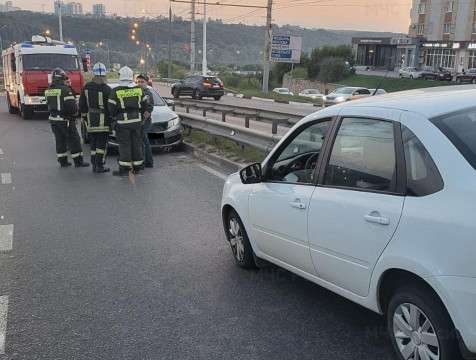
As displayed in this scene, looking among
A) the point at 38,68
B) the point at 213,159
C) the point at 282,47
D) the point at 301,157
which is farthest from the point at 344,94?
the point at 301,157

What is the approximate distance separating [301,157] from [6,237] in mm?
3676

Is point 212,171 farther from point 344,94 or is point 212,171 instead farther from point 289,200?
point 344,94

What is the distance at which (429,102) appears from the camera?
3.15m

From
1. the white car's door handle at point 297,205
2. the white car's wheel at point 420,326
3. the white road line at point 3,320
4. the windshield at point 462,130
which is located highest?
the windshield at point 462,130

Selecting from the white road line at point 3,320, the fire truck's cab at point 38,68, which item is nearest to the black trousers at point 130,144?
the white road line at point 3,320

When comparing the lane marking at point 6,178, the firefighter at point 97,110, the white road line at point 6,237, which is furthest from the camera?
the firefighter at point 97,110

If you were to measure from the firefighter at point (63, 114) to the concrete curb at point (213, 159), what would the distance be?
2453mm

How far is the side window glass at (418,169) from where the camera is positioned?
2.77 meters

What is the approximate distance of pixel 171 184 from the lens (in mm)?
8906

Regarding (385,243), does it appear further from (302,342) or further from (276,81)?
(276,81)

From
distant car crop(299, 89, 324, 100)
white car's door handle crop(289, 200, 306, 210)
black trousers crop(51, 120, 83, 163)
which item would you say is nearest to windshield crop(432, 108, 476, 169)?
white car's door handle crop(289, 200, 306, 210)

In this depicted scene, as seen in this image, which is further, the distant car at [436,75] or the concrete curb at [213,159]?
the distant car at [436,75]

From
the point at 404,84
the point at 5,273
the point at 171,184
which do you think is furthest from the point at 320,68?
the point at 5,273

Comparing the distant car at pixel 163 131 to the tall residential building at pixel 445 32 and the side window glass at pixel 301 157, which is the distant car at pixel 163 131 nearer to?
the side window glass at pixel 301 157
